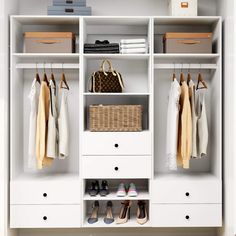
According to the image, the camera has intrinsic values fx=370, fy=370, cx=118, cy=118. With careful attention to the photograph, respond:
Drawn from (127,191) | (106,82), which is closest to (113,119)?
(106,82)

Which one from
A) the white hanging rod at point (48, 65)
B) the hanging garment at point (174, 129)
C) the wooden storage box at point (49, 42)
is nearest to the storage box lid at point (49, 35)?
the wooden storage box at point (49, 42)

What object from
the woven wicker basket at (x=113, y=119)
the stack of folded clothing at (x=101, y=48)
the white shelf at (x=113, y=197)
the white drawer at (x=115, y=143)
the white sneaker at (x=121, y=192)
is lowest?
the white shelf at (x=113, y=197)

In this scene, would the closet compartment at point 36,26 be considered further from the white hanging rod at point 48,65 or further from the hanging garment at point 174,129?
the hanging garment at point 174,129

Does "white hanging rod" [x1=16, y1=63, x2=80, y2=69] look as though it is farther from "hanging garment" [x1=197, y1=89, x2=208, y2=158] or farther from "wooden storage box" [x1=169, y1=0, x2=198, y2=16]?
"hanging garment" [x1=197, y1=89, x2=208, y2=158]

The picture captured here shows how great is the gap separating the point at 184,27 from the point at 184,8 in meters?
0.37

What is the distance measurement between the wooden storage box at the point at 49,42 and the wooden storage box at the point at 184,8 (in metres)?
0.97

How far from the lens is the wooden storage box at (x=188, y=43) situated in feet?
11.0

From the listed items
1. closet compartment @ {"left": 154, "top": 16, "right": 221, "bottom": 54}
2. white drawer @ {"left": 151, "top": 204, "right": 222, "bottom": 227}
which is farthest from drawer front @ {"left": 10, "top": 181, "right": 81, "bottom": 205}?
closet compartment @ {"left": 154, "top": 16, "right": 221, "bottom": 54}

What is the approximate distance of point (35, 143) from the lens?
10.8 feet

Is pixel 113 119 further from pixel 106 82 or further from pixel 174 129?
pixel 174 129

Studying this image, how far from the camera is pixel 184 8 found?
3.36m
